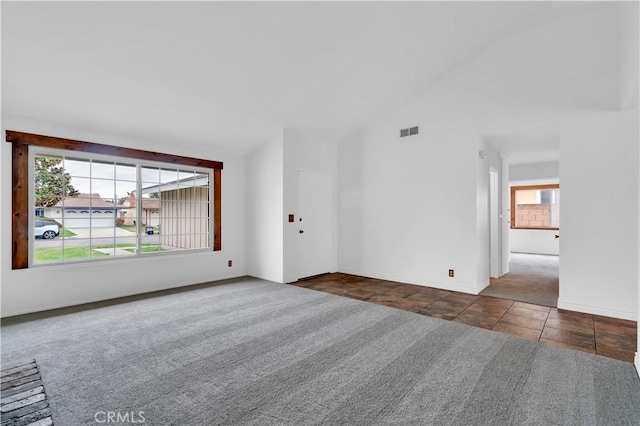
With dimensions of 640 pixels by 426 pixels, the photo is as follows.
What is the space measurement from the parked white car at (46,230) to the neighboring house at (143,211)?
79 centimetres

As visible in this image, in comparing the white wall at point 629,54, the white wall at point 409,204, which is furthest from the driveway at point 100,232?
the white wall at point 629,54

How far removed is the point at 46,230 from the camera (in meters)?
3.95

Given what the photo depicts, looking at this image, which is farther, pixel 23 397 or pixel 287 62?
pixel 287 62

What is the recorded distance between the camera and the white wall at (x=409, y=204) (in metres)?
4.77

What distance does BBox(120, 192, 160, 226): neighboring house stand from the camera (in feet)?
15.3

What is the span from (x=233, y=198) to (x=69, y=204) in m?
2.43

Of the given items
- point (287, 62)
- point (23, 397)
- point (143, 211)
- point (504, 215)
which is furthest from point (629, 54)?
point (143, 211)

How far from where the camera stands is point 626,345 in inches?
113

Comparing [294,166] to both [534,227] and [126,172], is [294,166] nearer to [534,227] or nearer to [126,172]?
[126,172]

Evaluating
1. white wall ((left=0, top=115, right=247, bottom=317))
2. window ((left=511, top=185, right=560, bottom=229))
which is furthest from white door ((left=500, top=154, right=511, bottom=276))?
white wall ((left=0, top=115, right=247, bottom=317))

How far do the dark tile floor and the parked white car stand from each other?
3.54m

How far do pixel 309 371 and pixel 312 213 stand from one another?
3.76m

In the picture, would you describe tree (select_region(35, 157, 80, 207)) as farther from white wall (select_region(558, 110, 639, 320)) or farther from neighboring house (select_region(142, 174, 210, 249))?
white wall (select_region(558, 110, 639, 320))

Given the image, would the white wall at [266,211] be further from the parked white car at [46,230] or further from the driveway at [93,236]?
the parked white car at [46,230]
